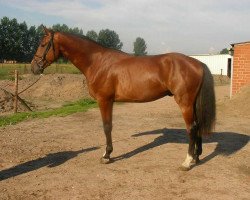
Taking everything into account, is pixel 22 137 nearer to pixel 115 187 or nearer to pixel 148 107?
pixel 115 187

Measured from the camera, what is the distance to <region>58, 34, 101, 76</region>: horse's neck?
6305 millimetres

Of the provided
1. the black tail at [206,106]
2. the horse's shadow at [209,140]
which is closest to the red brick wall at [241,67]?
the horse's shadow at [209,140]

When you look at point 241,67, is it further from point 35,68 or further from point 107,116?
point 35,68

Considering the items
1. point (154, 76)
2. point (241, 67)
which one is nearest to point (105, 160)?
point (154, 76)

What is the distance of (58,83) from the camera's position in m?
24.6

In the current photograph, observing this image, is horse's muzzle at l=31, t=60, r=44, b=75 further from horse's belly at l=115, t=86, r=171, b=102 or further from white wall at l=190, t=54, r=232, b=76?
white wall at l=190, t=54, r=232, b=76

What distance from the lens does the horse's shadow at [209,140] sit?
6.91 metres

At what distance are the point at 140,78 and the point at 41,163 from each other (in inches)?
98.0

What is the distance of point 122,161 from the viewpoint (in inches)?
249

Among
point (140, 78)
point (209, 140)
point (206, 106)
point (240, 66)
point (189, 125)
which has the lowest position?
point (209, 140)

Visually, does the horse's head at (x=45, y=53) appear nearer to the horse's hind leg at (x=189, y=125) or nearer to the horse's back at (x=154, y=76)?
the horse's back at (x=154, y=76)

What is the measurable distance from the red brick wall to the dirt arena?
420 centimetres

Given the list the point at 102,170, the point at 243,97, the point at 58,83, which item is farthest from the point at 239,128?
the point at 58,83

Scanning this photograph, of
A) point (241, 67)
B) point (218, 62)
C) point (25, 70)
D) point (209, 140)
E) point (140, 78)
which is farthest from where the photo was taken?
point (218, 62)
